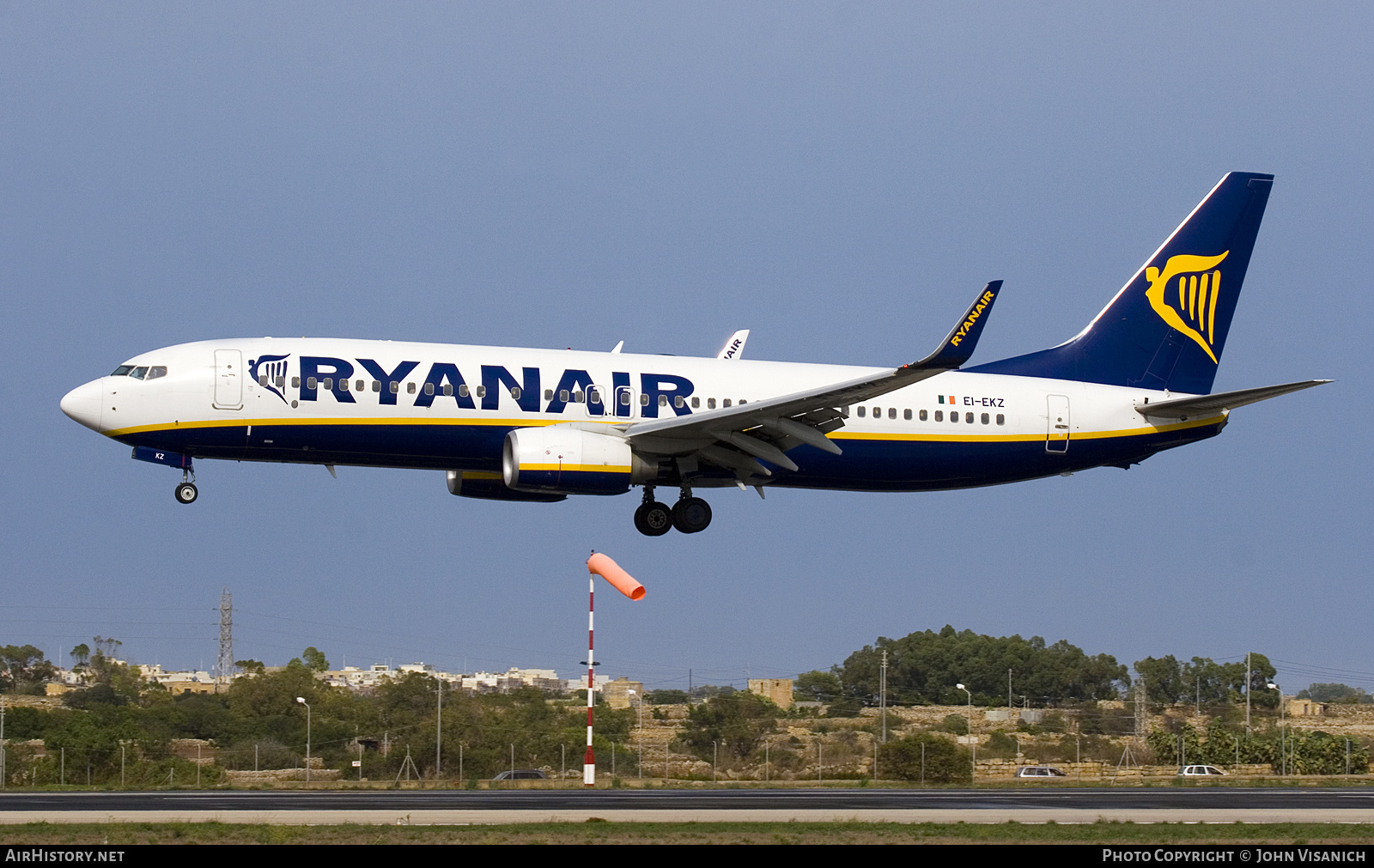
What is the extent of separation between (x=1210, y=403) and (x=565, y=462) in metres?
17.8

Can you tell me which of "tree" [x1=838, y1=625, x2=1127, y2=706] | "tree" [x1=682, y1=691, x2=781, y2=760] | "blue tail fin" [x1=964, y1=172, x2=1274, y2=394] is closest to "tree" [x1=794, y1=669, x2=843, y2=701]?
"tree" [x1=838, y1=625, x2=1127, y2=706]

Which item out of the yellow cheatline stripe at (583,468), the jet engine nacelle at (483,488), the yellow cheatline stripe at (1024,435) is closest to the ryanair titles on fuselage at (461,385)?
the yellow cheatline stripe at (583,468)

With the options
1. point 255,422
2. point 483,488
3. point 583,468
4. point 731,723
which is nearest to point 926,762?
point 731,723

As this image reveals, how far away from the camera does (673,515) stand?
40906 millimetres

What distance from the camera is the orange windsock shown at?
43.2 m

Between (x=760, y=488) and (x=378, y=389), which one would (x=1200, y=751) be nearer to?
(x=760, y=488)

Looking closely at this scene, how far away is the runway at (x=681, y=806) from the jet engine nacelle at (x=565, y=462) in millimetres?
7251

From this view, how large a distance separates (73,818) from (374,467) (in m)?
12.1

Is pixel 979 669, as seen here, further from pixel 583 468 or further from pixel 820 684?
pixel 583 468

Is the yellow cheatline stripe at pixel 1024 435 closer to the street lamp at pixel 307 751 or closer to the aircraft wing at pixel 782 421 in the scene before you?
the aircraft wing at pixel 782 421

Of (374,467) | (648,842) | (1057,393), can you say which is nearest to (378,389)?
(374,467)

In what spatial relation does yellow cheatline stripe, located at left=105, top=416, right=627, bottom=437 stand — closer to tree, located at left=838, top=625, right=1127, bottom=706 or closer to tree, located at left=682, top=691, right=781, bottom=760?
tree, located at left=682, top=691, right=781, bottom=760

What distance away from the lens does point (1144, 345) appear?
46.5m

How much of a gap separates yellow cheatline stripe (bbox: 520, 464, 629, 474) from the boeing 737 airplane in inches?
1.6
